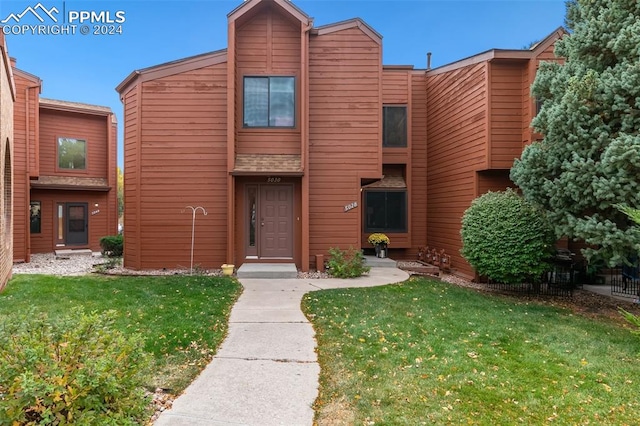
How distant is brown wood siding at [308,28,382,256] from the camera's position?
989 centimetres

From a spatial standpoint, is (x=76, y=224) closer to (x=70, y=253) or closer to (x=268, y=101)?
(x=70, y=253)

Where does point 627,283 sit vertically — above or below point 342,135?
below

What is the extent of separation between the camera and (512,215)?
25.2 feet

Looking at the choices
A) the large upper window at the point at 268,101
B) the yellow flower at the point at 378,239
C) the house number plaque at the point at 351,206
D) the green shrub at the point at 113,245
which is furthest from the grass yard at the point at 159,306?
the yellow flower at the point at 378,239

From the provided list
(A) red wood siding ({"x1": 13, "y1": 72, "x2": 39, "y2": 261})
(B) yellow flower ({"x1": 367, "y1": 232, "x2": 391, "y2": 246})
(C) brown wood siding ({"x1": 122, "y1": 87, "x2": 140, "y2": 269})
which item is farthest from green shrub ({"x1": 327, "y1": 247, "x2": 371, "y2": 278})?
(A) red wood siding ({"x1": 13, "y1": 72, "x2": 39, "y2": 261})

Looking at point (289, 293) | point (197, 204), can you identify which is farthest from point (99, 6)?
point (289, 293)

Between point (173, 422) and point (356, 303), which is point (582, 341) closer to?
point (356, 303)

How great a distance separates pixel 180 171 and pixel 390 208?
6.95 meters

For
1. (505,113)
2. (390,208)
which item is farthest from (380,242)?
(505,113)

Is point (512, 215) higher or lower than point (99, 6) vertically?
lower

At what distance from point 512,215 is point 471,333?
3822mm

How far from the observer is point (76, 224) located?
15852 mm

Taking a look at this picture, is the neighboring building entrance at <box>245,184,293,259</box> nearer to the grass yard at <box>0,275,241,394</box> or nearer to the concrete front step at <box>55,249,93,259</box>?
the grass yard at <box>0,275,241,394</box>

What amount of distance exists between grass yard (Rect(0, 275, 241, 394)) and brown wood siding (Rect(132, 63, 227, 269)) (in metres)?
1.38
